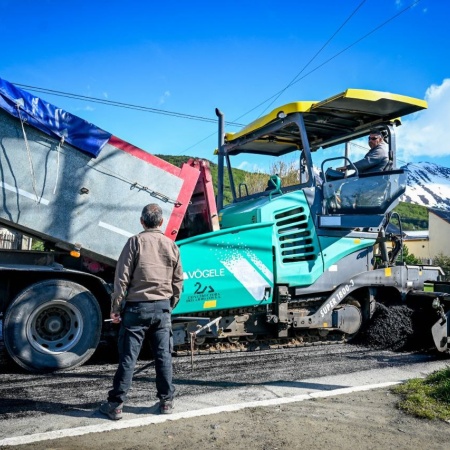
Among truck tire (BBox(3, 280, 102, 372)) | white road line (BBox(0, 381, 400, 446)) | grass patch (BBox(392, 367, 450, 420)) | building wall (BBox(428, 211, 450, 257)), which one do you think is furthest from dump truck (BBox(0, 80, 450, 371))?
building wall (BBox(428, 211, 450, 257))

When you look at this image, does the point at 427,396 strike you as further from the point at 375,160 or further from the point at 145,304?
the point at 375,160

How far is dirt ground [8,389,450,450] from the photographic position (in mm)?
3258

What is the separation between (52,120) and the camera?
17.2ft

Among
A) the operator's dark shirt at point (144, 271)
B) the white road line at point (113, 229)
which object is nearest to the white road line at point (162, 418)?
the operator's dark shirt at point (144, 271)

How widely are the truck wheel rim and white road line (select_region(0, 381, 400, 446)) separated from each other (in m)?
1.89

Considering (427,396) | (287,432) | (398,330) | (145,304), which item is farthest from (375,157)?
(287,432)

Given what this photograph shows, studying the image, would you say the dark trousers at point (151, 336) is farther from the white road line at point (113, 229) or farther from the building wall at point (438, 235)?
the building wall at point (438, 235)

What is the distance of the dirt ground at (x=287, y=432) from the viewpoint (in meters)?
3.26

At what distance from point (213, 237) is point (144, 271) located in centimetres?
186

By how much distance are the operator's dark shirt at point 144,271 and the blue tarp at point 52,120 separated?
1.85 meters

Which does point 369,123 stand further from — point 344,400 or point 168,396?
point 168,396

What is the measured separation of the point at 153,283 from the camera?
3936 millimetres

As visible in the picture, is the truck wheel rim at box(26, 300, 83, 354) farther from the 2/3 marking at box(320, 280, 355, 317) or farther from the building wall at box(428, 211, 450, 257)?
the building wall at box(428, 211, 450, 257)

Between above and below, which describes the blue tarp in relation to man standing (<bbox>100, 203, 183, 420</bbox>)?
above
